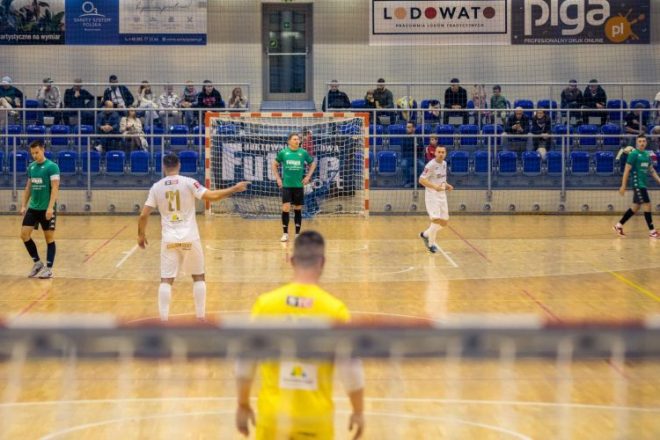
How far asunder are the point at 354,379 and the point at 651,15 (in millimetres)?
30598

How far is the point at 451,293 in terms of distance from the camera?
54.5 ft

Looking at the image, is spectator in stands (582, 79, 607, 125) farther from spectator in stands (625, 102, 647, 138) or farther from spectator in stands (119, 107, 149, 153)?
spectator in stands (119, 107, 149, 153)

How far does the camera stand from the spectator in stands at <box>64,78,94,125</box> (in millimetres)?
30141

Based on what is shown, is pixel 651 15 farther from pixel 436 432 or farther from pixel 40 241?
pixel 436 432

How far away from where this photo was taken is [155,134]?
2931cm

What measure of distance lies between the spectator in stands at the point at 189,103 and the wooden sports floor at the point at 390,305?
143 inches

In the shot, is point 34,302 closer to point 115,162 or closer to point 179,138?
point 115,162

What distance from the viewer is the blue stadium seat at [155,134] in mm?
29281

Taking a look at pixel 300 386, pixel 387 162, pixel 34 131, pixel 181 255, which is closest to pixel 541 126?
pixel 387 162

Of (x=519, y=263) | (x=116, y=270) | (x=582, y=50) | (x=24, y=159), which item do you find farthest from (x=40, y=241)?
(x=582, y=50)

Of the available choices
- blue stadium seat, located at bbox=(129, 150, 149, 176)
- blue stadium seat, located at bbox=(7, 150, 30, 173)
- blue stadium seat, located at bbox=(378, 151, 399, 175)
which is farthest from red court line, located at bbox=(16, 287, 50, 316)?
blue stadium seat, located at bbox=(378, 151, 399, 175)

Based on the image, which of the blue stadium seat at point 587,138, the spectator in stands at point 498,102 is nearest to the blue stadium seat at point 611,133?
the blue stadium seat at point 587,138

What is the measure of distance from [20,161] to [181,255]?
1733cm

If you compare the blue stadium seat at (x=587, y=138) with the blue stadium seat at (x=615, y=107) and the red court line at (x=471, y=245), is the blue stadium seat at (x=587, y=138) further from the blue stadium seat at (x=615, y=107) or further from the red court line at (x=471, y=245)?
the red court line at (x=471, y=245)
